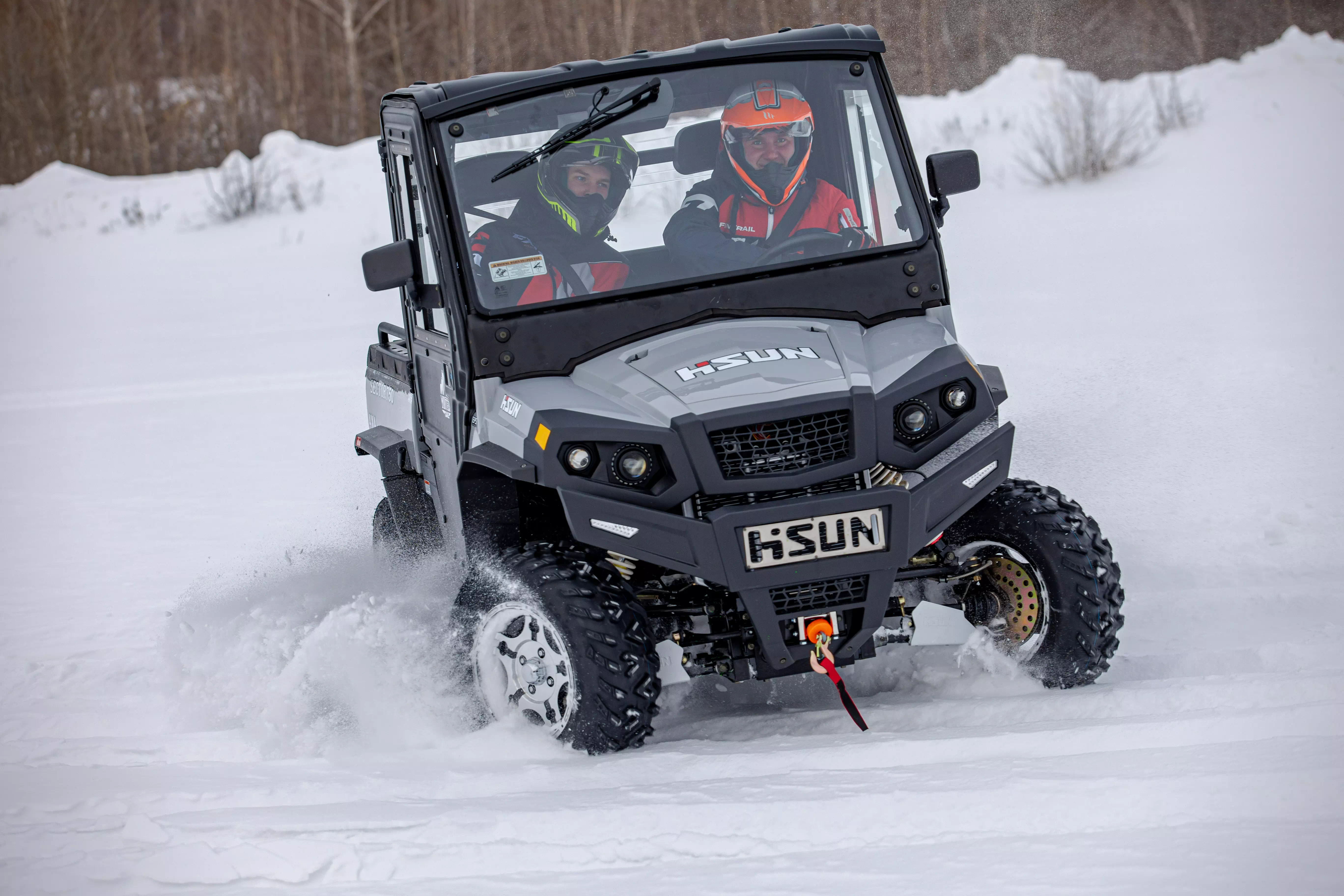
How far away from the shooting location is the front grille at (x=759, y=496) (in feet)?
13.2

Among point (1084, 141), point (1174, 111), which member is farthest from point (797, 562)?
point (1174, 111)

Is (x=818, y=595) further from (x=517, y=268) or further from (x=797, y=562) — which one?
(x=517, y=268)

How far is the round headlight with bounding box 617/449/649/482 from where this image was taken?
13.3 ft

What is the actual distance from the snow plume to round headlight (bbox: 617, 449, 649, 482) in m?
0.83

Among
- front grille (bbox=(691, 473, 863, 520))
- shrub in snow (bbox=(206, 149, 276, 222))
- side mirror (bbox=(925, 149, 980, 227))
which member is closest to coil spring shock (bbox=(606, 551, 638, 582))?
front grille (bbox=(691, 473, 863, 520))

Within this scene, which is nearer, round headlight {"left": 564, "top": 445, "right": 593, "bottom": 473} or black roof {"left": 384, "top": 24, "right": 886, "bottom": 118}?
round headlight {"left": 564, "top": 445, "right": 593, "bottom": 473}

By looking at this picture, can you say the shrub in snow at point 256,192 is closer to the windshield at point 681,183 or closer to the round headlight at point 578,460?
the windshield at point 681,183

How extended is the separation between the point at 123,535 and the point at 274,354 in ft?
19.7

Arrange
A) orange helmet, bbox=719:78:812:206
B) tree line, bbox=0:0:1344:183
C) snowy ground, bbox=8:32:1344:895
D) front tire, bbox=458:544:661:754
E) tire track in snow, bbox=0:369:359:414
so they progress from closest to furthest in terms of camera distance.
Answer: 1. snowy ground, bbox=8:32:1344:895
2. front tire, bbox=458:544:661:754
3. orange helmet, bbox=719:78:812:206
4. tire track in snow, bbox=0:369:359:414
5. tree line, bbox=0:0:1344:183

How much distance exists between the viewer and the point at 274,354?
13906mm

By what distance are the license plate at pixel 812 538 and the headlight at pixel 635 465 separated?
1.14 ft

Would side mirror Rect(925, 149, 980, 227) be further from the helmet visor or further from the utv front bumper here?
the utv front bumper

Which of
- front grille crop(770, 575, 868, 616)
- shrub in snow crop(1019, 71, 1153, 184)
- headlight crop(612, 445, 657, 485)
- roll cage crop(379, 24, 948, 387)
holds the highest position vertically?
shrub in snow crop(1019, 71, 1153, 184)

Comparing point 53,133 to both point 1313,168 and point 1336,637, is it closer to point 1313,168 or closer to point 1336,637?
point 1313,168
